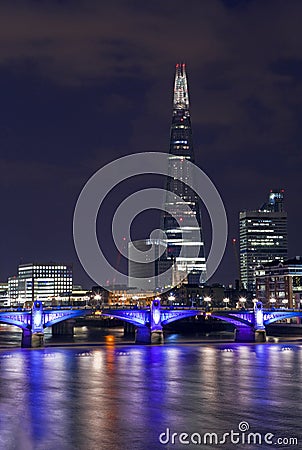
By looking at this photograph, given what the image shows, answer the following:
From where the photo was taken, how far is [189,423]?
5125 cm

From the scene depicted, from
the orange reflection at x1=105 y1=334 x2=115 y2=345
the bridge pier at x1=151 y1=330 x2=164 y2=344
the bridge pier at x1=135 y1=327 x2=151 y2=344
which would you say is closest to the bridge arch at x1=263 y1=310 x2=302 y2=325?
the bridge pier at x1=151 y1=330 x2=164 y2=344

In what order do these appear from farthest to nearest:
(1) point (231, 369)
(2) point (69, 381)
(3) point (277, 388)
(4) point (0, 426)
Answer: (1) point (231, 369) < (2) point (69, 381) < (3) point (277, 388) < (4) point (0, 426)

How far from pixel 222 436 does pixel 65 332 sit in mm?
143462

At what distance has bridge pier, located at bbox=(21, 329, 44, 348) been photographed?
13062 cm

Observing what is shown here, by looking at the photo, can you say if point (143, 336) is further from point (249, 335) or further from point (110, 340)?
point (249, 335)

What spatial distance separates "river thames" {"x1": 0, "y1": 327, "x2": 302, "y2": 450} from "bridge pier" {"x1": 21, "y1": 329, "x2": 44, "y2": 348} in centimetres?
1988

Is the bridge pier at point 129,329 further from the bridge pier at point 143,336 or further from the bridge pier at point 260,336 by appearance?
the bridge pier at point 260,336

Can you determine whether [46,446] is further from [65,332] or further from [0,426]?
[65,332]

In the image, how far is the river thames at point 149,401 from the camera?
4597 cm

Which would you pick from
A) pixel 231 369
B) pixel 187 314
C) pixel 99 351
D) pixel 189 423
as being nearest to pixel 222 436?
pixel 189 423

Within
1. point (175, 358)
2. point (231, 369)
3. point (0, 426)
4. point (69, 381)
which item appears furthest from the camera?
point (175, 358)

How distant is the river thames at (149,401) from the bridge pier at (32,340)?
65.2ft

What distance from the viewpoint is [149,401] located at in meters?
62.5

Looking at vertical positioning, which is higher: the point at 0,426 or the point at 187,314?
the point at 187,314
